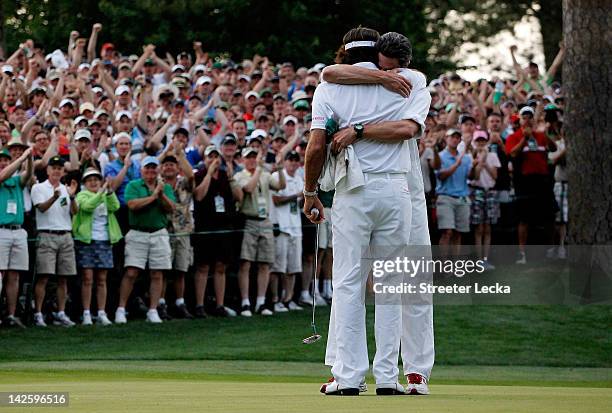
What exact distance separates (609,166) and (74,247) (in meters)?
7.45

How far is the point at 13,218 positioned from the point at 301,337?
3.81 metres

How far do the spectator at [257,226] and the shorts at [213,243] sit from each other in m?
0.26

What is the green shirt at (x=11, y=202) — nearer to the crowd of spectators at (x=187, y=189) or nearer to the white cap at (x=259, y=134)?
the crowd of spectators at (x=187, y=189)

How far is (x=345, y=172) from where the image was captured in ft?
28.6

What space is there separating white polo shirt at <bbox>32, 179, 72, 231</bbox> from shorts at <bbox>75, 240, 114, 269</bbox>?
0.39m

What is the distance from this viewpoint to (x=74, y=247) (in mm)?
17453

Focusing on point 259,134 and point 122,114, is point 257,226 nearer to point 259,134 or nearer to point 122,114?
point 259,134

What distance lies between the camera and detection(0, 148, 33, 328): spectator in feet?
54.2

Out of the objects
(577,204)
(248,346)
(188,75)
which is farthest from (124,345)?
(188,75)

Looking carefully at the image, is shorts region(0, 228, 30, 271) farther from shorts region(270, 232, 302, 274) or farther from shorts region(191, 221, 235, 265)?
shorts region(270, 232, 302, 274)

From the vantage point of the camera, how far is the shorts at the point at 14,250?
16531 millimetres

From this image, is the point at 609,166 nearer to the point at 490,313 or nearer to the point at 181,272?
the point at 490,313

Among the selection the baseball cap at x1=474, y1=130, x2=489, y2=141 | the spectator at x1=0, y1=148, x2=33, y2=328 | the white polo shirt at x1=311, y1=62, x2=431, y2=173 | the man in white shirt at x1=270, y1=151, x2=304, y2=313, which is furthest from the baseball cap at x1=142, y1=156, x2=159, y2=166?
the white polo shirt at x1=311, y1=62, x2=431, y2=173

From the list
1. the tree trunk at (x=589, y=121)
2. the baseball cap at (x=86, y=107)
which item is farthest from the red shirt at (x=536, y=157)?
the baseball cap at (x=86, y=107)
